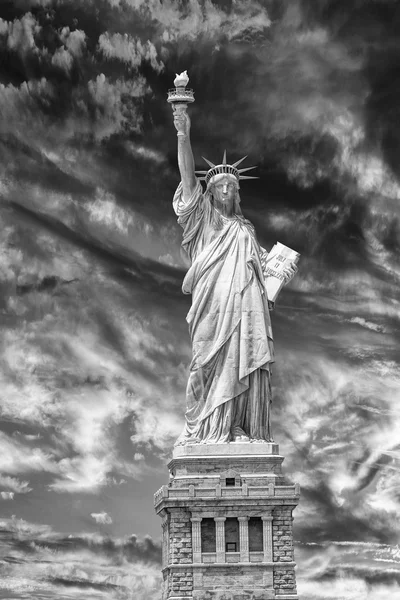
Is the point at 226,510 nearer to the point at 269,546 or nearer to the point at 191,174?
the point at 269,546

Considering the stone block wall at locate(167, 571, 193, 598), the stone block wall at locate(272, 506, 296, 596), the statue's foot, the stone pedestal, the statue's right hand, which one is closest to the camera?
the stone block wall at locate(167, 571, 193, 598)

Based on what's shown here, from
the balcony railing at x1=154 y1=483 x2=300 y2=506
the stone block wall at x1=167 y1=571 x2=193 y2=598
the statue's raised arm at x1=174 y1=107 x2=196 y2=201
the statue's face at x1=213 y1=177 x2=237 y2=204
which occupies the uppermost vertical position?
the statue's raised arm at x1=174 y1=107 x2=196 y2=201

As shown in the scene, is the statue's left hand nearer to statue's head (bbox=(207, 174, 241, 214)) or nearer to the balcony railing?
statue's head (bbox=(207, 174, 241, 214))

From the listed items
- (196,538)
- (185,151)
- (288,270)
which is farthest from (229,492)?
(185,151)

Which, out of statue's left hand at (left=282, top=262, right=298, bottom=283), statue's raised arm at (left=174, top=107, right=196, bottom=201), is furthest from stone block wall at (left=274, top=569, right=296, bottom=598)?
statue's raised arm at (left=174, top=107, right=196, bottom=201)

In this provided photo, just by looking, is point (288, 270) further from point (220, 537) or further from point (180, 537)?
point (180, 537)

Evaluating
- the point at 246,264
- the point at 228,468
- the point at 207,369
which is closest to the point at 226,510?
the point at 228,468
